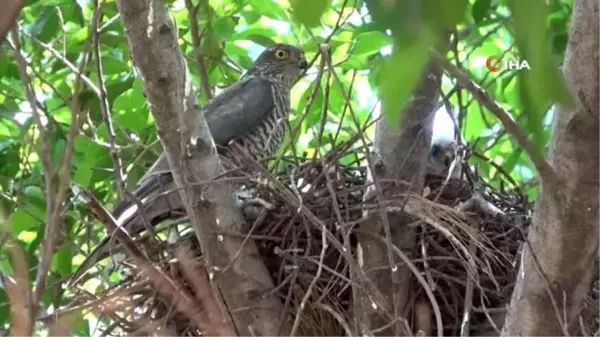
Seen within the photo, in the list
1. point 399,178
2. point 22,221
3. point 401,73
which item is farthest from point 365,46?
point 401,73

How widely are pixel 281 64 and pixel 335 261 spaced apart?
162 cm

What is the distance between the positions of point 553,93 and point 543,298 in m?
1.15

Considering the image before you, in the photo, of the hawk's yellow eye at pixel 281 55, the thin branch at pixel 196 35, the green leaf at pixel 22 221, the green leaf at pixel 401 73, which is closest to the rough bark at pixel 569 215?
the green leaf at pixel 401 73

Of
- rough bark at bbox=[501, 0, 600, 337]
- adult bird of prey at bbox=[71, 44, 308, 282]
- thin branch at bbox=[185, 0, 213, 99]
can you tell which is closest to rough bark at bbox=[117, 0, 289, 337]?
thin branch at bbox=[185, 0, 213, 99]

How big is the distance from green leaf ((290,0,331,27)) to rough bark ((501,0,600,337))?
2.98 feet

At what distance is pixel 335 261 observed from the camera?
8.26 ft

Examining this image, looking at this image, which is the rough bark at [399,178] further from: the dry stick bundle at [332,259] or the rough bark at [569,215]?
the rough bark at [569,215]

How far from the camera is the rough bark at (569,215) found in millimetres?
1524

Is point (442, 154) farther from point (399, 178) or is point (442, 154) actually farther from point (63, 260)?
point (63, 260)

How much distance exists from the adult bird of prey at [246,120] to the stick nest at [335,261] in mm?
254

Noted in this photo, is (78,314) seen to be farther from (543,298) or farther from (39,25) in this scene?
(543,298)

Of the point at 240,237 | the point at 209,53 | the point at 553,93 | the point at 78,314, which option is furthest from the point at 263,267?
the point at 553,93

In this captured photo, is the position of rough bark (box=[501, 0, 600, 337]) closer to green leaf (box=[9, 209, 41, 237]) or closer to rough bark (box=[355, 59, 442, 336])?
rough bark (box=[355, 59, 442, 336])

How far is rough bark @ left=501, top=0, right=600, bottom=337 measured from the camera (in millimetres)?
1524
